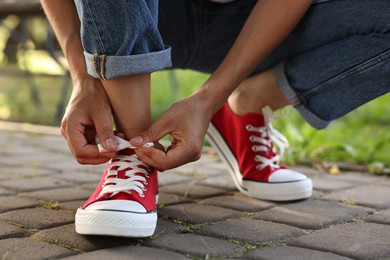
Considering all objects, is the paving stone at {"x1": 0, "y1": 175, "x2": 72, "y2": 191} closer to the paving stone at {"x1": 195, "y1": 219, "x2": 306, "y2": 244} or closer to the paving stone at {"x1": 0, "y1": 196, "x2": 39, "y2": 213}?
the paving stone at {"x1": 0, "y1": 196, "x2": 39, "y2": 213}

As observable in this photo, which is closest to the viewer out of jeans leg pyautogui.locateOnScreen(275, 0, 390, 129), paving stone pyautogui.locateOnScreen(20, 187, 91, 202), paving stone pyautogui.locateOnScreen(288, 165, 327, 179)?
jeans leg pyautogui.locateOnScreen(275, 0, 390, 129)

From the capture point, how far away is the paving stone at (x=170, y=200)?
191 centimetres

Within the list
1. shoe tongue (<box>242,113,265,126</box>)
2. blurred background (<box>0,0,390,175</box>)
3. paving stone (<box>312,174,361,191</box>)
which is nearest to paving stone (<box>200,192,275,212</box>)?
shoe tongue (<box>242,113,265,126</box>)

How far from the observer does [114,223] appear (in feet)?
4.58

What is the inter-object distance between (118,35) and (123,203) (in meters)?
0.39

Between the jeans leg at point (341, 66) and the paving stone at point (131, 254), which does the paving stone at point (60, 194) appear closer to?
the paving stone at point (131, 254)

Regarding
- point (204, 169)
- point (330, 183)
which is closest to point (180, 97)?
point (204, 169)

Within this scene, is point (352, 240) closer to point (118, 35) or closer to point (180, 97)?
point (118, 35)

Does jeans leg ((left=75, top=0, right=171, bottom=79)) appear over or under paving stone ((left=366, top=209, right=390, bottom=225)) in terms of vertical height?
over

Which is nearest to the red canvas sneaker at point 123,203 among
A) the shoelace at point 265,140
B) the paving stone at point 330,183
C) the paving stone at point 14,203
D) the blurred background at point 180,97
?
the paving stone at point 14,203

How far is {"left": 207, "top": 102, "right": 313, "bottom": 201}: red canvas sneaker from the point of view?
1958mm

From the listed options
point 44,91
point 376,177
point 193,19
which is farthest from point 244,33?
point 44,91

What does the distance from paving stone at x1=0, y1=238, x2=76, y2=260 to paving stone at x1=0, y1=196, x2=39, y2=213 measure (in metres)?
0.33

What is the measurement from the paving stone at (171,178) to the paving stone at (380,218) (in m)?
0.77
